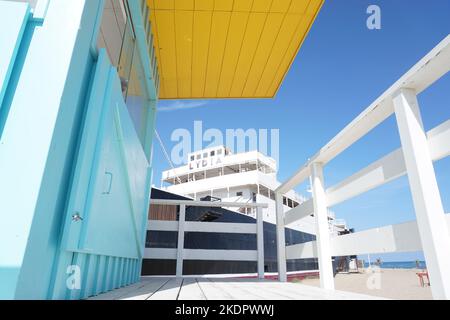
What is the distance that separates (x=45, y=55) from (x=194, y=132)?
193 inches

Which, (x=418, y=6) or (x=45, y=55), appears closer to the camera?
(x=45, y=55)

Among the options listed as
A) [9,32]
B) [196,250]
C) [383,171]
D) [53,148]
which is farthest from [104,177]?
[196,250]

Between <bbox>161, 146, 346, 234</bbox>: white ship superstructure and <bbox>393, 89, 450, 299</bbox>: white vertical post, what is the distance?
10423 mm

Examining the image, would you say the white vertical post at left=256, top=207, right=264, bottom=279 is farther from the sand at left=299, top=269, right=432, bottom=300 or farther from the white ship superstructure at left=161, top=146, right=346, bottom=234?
the white ship superstructure at left=161, top=146, right=346, bottom=234

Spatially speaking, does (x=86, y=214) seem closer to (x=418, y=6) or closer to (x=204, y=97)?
(x=204, y=97)

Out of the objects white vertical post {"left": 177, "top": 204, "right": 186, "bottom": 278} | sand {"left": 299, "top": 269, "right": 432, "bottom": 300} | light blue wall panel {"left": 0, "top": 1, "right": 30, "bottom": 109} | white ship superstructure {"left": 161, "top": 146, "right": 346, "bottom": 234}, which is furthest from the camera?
white ship superstructure {"left": 161, "top": 146, "right": 346, "bottom": 234}

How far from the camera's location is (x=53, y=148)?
1.05 m

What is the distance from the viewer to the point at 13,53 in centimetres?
107

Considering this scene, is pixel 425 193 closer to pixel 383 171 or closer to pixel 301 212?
Answer: pixel 383 171

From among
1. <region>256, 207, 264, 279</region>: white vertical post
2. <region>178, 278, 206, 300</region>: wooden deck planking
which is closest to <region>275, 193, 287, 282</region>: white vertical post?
<region>256, 207, 264, 279</region>: white vertical post

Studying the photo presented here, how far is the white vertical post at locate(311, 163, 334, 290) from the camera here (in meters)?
2.05

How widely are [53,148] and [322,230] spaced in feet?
6.48

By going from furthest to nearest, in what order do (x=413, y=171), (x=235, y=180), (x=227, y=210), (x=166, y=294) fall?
(x=235, y=180) → (x=227, y=210) → (x=166, y=294) → (x=413, y=171)
